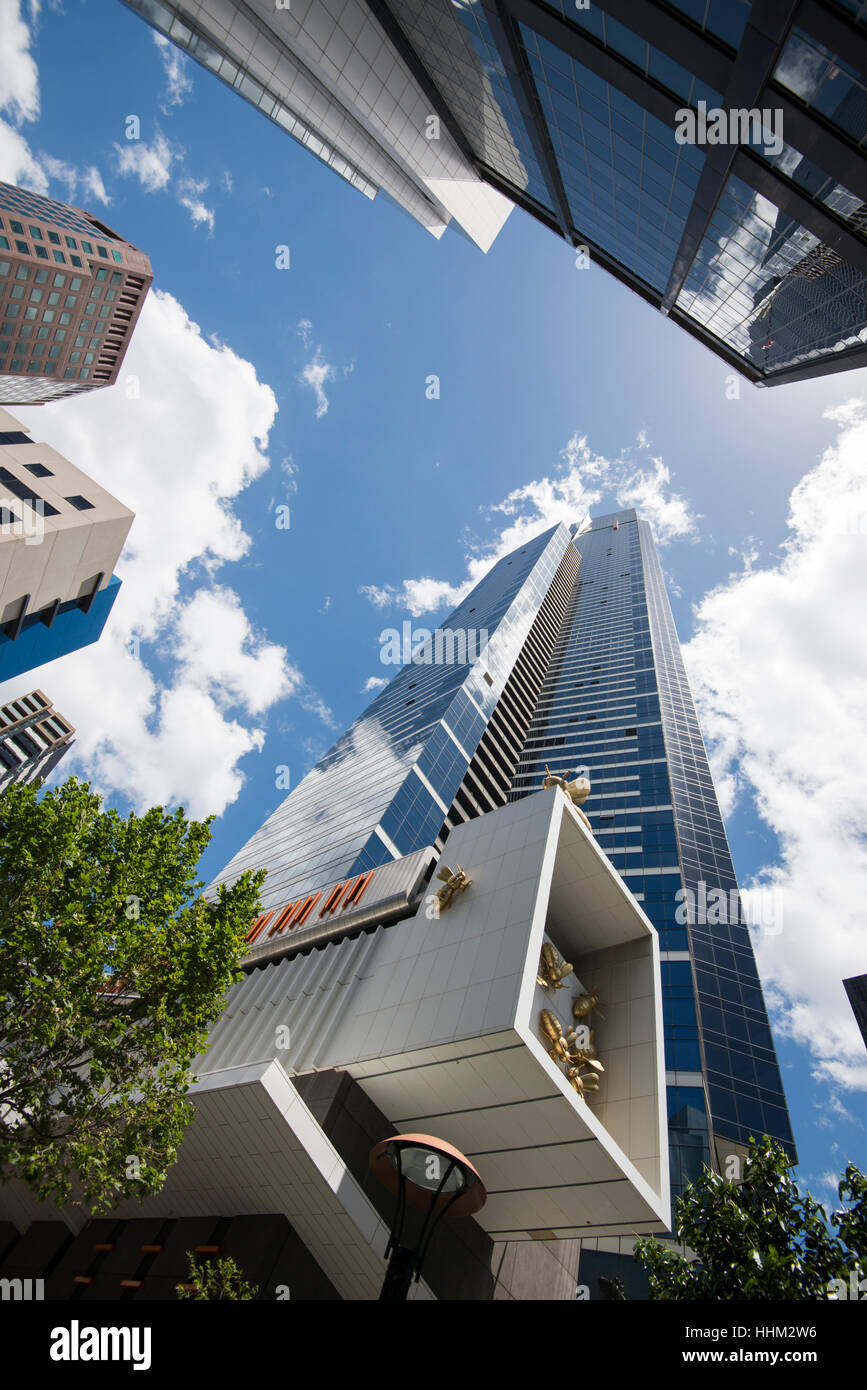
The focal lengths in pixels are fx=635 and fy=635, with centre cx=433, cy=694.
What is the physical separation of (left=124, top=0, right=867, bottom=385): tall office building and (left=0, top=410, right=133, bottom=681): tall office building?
25101mm

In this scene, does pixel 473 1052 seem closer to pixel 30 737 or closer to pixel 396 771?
pixel 396 771

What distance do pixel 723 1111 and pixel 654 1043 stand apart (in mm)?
18578

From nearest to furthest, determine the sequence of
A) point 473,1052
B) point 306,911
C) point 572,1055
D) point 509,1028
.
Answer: point 509,1028 < point 473,1052 < point 572,1055 < point 306,911

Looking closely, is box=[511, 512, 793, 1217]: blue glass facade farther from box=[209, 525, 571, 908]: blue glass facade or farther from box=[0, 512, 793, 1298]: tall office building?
box=[209, 525, 571, 908]: blue glass facade

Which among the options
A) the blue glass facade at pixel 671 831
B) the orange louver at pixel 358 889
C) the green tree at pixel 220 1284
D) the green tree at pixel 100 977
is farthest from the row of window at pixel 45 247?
the green tree at pixel 220 1284

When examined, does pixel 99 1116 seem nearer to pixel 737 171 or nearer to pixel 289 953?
pixel 289 953

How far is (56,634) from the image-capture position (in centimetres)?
3681

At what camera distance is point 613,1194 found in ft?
45.7

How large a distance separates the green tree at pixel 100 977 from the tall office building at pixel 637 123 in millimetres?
22739

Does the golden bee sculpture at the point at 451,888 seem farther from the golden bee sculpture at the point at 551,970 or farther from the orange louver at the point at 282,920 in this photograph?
the orange louver at the point at 282,920

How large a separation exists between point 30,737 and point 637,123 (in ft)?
429

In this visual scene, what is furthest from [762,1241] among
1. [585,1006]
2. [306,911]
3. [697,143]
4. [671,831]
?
[671,831]

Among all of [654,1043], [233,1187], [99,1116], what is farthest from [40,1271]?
[654,1043]

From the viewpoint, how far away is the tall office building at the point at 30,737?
375 feet
